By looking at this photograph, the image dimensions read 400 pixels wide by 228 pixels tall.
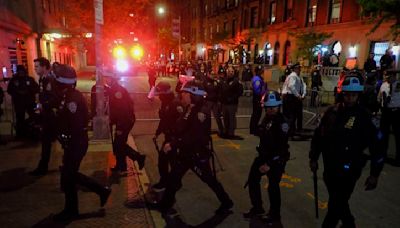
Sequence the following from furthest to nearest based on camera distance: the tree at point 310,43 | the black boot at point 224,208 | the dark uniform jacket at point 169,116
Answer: the tree at point 310,43
the dark uniform jacket at point 169,116
the black boot at point 224,208

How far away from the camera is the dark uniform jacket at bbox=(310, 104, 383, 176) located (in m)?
3.48

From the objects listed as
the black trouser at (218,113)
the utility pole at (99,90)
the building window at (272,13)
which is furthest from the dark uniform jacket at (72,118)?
the building window at (272,13)

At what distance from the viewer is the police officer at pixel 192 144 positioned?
4.29m

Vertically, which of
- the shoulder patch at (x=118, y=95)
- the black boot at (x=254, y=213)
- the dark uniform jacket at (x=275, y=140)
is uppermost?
the shoulder patch at (x=118, y=95)

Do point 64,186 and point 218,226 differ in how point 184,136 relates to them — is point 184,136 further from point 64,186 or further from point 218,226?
point 64,186

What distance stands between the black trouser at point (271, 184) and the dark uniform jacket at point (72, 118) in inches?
94.3

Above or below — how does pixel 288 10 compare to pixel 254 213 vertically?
above

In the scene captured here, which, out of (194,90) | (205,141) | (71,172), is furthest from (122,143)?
(194,90)

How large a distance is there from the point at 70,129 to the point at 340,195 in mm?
3411

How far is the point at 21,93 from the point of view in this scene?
26.0 feet

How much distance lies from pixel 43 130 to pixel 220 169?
11.5 feet

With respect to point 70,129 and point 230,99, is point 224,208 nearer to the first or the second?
point 70,129

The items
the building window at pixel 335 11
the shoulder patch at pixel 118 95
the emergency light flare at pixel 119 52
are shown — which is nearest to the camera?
the shoulder patch at pixel 118 95

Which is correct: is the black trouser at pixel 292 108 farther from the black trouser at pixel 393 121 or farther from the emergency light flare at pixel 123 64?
the emergency light flare at pixel 123 64
